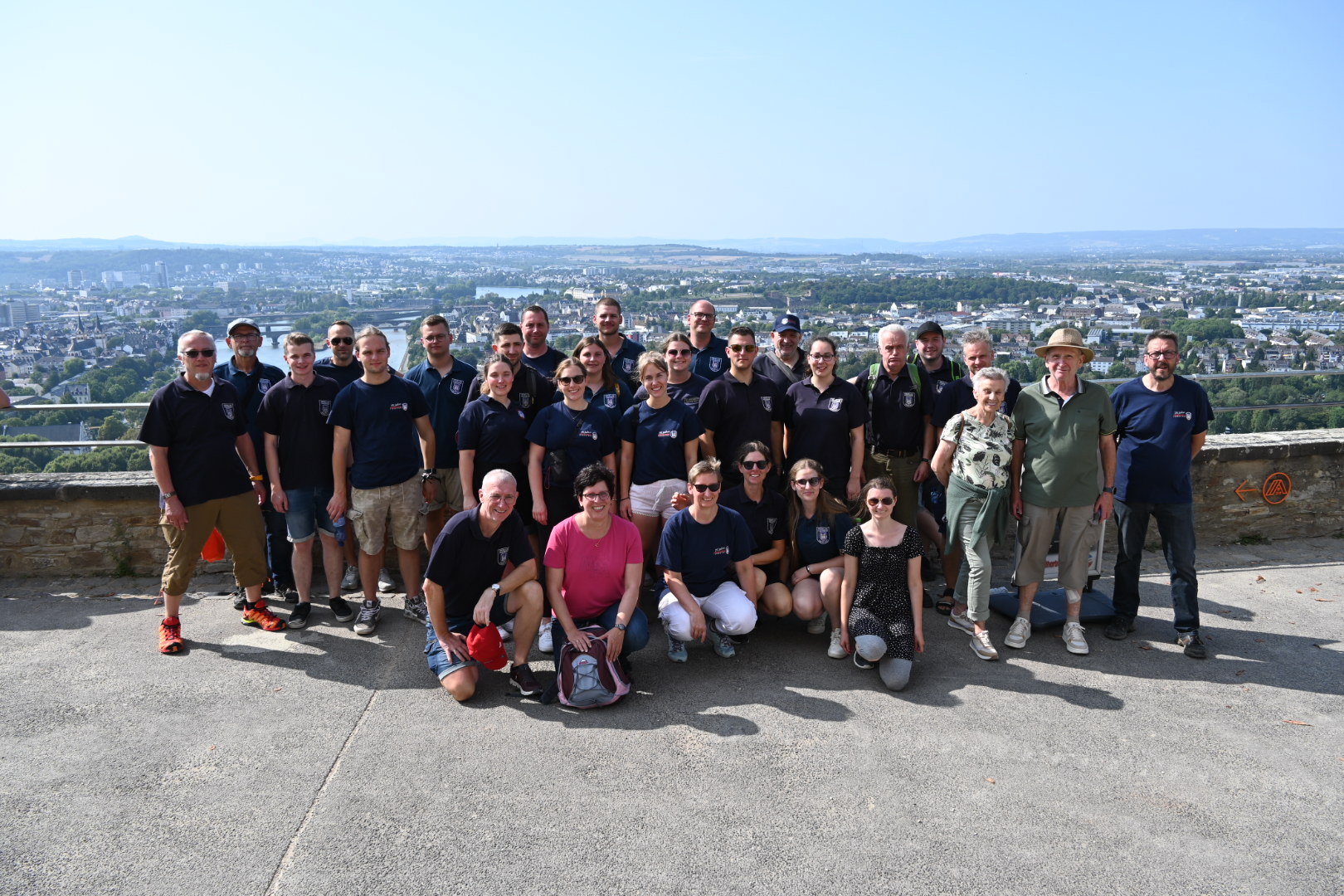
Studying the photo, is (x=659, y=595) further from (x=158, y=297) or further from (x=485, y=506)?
(x=158, y=297)

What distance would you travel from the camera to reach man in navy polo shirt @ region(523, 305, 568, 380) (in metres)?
6.28

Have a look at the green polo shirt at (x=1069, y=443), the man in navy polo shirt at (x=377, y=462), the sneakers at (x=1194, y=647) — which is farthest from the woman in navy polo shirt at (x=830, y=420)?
the man in navy polo shirt at (x=377, y=462)

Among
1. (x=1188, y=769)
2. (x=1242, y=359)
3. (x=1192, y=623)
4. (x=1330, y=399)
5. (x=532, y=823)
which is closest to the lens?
(x=532, y=823)

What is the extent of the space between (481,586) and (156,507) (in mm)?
3490

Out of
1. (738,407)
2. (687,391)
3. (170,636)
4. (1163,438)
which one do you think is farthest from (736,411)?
(170,636)

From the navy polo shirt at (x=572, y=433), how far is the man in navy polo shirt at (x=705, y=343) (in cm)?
142

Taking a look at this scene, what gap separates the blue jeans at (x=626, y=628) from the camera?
505 centimetres

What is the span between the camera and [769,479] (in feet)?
19.5

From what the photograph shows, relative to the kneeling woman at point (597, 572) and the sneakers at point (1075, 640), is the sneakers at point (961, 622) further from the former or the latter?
the kneeling woman at point (597, 572)

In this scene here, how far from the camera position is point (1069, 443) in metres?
5.43

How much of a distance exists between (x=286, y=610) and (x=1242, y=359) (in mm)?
9392

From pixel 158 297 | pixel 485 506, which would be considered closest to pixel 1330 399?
pixel 485 506

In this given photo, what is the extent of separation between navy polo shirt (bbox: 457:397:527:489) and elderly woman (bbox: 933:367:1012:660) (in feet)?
9.03

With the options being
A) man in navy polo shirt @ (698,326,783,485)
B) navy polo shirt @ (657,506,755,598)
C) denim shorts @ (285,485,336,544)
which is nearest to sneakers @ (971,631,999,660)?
navy polo shirt @ (657,506,755,598)
